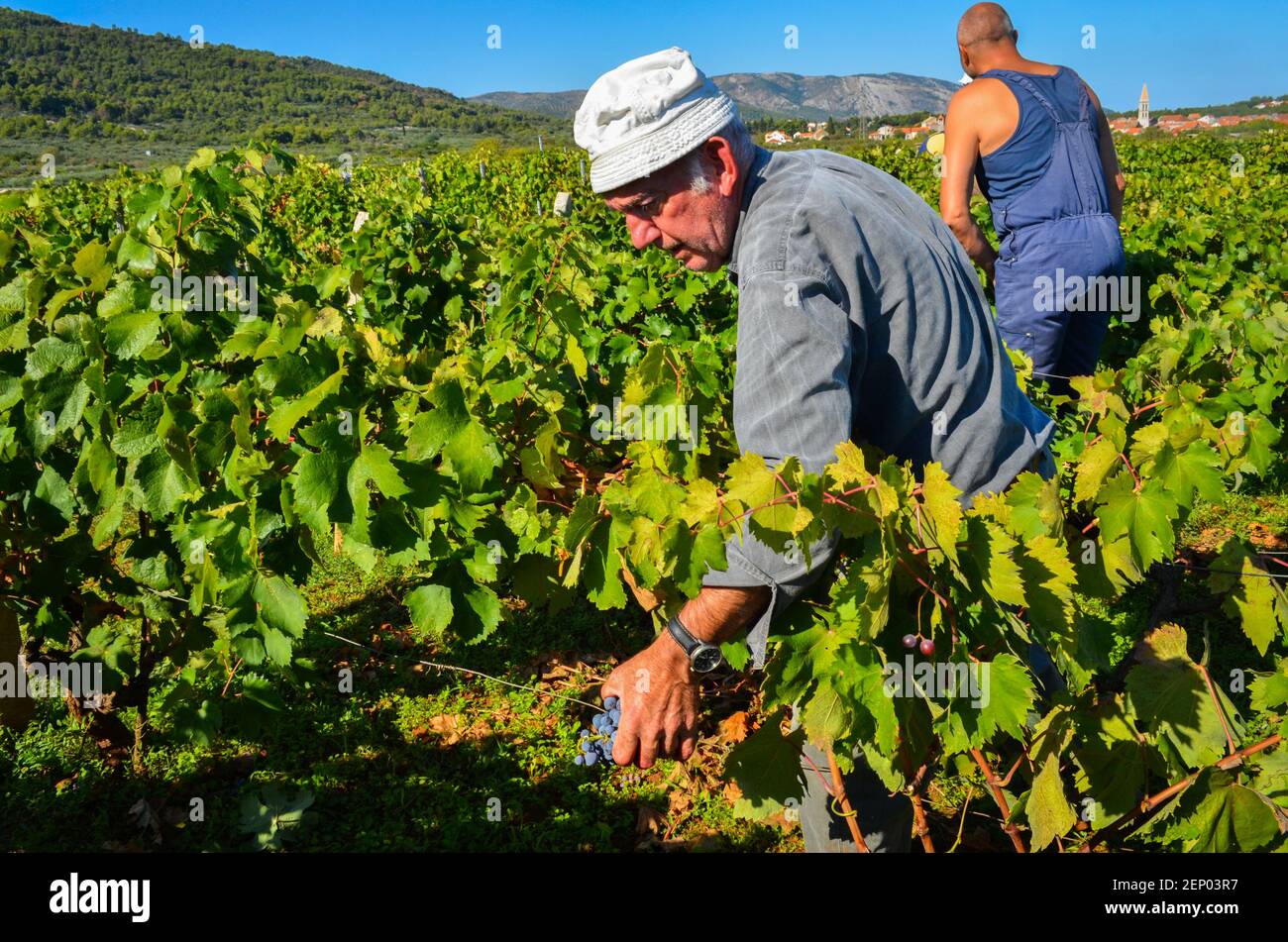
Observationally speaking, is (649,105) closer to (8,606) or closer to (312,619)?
(8,606)

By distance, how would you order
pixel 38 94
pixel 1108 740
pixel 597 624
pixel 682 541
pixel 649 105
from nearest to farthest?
pixel 682 541 < pixel 649 105 < pixel 1108 740 < pixel 597 624 < pixel 38 94

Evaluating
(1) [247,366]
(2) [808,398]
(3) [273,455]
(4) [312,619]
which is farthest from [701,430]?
(4) [312,619]

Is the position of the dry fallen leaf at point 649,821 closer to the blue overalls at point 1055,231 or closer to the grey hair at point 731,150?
the blue overalls at point 1055,231

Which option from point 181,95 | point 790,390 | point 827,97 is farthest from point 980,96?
point 827,97

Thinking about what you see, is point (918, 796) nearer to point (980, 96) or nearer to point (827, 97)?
point (980, 96)

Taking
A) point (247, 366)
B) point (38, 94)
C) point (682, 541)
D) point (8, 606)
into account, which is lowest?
point (8, 606)

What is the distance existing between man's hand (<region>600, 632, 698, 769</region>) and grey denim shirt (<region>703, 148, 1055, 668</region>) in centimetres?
17

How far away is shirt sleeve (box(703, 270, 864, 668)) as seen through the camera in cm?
163

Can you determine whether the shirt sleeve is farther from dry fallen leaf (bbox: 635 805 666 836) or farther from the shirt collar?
dry fallen leaf (bbox: 635 805 666 836)

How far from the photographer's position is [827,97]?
18975 centimetres

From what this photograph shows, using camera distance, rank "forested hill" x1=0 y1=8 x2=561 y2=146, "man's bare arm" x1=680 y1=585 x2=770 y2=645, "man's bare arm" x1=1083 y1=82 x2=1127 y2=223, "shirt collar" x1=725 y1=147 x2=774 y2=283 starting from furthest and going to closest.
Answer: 1. "forested hill" x1=0 y1=8 x2=561 y2=146
2. "man's bare arm" x1=1083 y1=82 x2=1127 y2=223
3. "shirt collar" x1=725 y1=147 x2=774 y2=283
4. "man's bare arm" x1=680 y1=585 x2=770 y2=645

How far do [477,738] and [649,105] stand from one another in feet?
9.25

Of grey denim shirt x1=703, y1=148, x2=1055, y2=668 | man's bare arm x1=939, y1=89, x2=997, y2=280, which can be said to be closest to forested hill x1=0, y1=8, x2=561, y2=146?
man's bare arm x1=939, y1=89, x2=997, y2=280

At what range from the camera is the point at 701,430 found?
7.45 feet
